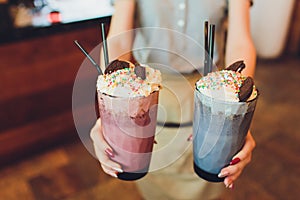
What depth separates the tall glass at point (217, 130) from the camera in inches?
24.4

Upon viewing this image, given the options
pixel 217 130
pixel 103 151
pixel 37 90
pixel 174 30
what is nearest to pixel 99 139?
pixel 103 151

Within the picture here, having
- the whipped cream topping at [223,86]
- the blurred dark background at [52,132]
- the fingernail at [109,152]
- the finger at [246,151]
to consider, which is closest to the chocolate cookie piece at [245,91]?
the whipped cream topping at [223,86]

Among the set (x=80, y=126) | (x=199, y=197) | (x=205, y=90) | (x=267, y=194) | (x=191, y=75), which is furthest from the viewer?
(x=267, y=194)

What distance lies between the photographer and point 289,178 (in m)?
2.00

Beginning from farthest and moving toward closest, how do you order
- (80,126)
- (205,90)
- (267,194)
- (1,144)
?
(1,144) → (267,194) → (80,126) → (205,90)

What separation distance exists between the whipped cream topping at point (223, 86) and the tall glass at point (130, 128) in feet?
0.33

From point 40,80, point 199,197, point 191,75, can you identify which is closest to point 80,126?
point 191,75

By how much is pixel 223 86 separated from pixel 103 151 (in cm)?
30

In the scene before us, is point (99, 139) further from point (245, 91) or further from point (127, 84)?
point (245, 91)

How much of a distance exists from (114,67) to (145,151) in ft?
0.68

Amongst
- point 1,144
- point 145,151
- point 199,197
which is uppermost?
point 145,151

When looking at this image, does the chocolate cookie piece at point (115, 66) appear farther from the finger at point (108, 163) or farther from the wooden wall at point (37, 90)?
the wooden wall at point (37, 90)

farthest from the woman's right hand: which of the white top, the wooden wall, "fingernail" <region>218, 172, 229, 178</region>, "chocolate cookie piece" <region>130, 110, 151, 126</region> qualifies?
the wooden wall

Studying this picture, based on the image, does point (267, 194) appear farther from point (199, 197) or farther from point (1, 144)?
point (1, 144)
